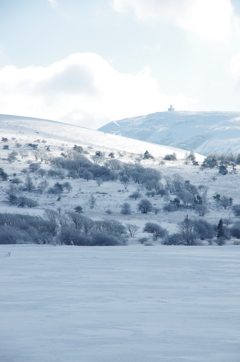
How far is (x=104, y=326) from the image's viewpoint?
14.4ft

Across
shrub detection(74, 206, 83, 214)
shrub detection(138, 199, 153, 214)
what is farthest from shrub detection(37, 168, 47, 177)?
shrub detection(138, 199, 153, 214)

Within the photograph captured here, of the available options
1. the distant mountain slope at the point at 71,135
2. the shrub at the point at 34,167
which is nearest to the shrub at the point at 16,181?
the shrub at the point at 34,167

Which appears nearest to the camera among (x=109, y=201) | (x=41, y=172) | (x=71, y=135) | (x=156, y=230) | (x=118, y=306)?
(x=118, y=306)

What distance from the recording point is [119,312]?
4949 millimetres

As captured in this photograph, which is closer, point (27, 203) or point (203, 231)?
point (203, 231)

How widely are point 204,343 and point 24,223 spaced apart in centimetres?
1533

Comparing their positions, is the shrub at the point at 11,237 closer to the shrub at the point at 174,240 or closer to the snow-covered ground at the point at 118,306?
the snow-covered ground at the point at 118,306

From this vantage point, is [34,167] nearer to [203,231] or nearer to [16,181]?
[16,181]

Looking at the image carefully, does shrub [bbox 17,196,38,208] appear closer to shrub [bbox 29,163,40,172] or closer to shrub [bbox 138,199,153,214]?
shrub [bbox 138,199,153,214]

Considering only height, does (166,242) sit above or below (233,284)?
below

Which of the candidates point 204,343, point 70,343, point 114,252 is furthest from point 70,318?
point 114,252

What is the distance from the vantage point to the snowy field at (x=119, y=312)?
3.72 meters

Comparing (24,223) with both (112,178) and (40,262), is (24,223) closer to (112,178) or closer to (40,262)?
(40,262)

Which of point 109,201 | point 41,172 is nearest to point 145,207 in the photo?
point 109,201
